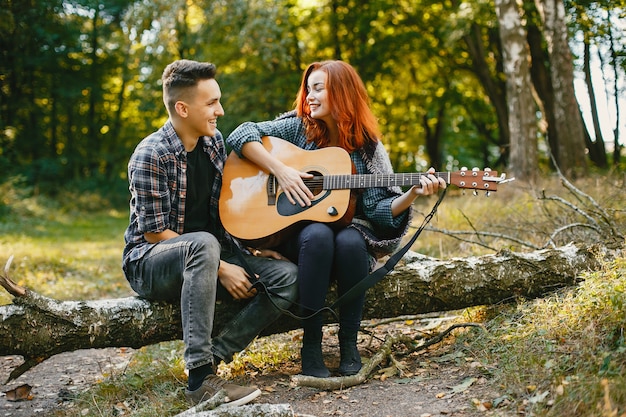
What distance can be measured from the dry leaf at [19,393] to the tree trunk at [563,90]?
7195 mm

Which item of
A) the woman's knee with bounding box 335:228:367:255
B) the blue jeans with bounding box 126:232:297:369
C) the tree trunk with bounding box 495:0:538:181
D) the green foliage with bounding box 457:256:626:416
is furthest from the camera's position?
the tree trunk with bounding box 495:0:538:181

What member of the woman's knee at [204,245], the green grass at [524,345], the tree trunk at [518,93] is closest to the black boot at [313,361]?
the green grass at [524,345]

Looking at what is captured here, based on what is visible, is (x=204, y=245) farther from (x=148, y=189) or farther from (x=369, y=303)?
(x=369, y=303)

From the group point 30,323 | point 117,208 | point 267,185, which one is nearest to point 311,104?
point 267,185

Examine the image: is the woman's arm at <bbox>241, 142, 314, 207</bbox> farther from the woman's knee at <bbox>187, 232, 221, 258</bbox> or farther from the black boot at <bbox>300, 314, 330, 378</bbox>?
the black boot at <bbox>300, 314, 330, 378</bbox>

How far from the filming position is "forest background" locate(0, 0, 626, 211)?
909cm

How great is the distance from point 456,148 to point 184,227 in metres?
17.6

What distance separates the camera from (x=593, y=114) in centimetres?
1099

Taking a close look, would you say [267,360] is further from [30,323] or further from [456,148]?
[456,148]

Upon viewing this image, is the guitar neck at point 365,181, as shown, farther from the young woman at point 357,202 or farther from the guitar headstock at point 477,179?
the guitar headstock at point 477,179

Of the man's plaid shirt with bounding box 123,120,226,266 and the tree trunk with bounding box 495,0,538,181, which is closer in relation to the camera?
the man's plaid shirt with bounding box 123,120,226,266

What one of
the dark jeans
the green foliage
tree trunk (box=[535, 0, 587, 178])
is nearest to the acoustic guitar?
the dark jeans

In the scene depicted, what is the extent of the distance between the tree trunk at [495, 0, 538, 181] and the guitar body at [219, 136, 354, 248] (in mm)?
5561

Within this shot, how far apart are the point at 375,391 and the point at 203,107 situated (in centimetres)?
173
